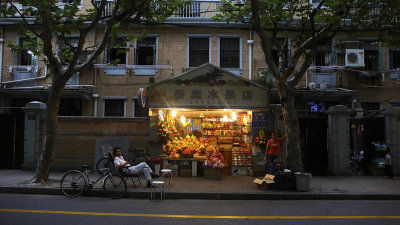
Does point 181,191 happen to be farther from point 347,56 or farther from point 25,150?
point 347,56

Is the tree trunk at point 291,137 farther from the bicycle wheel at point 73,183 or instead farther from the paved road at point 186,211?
the bicycle wheel at point 73,183

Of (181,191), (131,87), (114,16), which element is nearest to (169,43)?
(131,87)

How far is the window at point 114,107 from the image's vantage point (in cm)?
1819

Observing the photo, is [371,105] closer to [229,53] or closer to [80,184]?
[229,53]

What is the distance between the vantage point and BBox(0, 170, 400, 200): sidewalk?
9.80m

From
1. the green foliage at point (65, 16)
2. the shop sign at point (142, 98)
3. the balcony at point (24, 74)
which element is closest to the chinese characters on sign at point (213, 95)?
the shop sign at point (142, 98)

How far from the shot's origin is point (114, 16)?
1096 centimetres

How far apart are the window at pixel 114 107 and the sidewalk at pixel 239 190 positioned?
6.63 meters

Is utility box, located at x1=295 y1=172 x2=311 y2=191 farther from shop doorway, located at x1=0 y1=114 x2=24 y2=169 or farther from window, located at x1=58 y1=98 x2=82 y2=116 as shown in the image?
window, located at x1=58 y1=98 x2=82 y2=116

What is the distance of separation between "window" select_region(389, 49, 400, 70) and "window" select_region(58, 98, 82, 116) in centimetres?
1797

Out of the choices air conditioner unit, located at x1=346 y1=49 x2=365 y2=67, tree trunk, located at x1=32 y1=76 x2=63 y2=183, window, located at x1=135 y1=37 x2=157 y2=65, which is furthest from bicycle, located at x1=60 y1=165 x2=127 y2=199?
air conditioner unit, located at x1=346 y1=49 x2=365 y2=67

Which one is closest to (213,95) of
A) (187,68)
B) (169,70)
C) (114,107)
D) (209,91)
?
(209,91)

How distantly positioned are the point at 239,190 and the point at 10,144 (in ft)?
34.2

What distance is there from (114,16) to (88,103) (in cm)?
828
